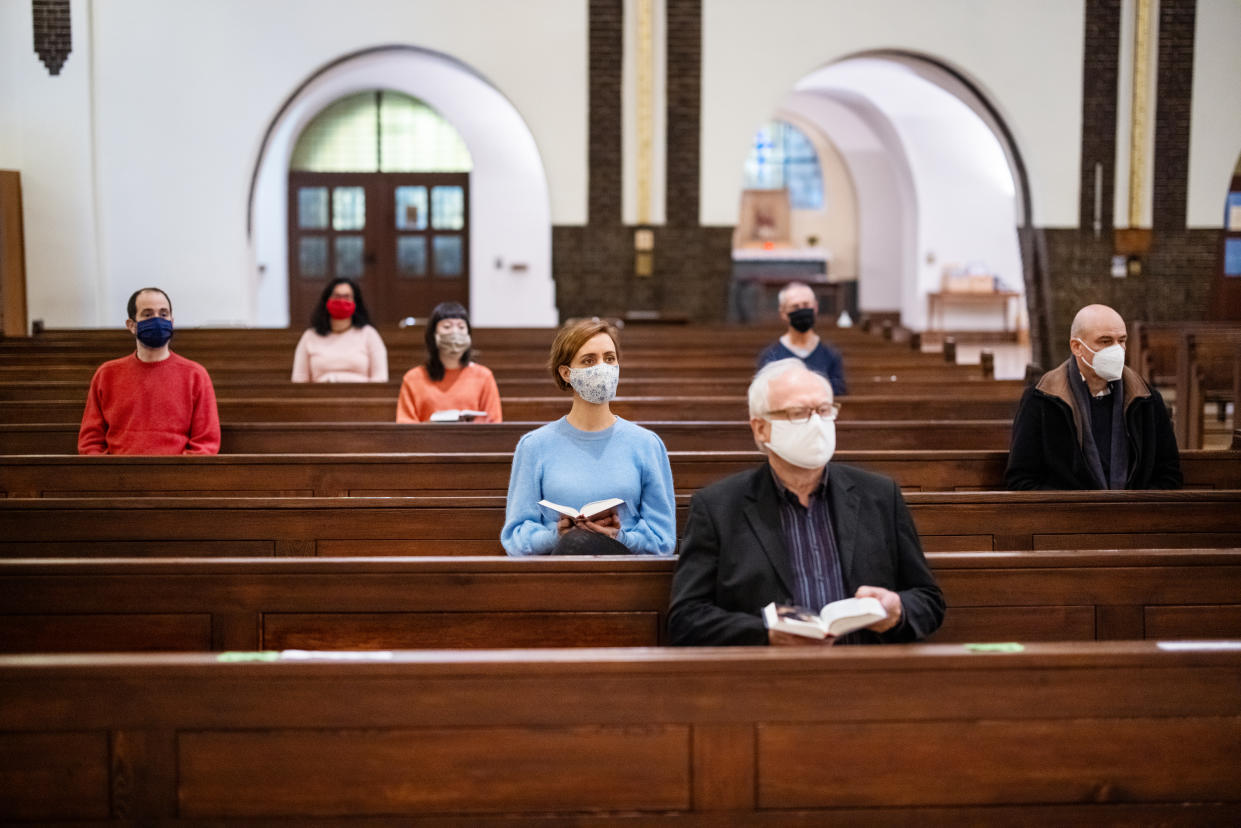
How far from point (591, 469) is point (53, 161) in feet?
32.0

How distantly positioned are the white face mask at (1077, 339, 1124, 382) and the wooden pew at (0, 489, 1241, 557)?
0.49m

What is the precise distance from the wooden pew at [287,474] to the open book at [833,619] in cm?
191

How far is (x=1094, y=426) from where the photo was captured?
4.09 metres

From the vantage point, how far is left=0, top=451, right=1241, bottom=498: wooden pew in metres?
4.19

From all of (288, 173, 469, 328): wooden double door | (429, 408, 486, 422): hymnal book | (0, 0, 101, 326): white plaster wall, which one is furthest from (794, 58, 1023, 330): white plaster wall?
(429, 408, 486, 422): hymnal book

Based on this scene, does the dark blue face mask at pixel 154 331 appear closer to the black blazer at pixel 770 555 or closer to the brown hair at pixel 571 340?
the brown hair at pixel 571 340

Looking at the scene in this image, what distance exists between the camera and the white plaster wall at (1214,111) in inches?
459

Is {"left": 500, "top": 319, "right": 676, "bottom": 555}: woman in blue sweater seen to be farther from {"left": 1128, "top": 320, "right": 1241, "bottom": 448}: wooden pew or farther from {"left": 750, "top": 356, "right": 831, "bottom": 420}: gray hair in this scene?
{"left": 1128, "top": 320, "right": 1241, "bottom": 448}: wooden pew

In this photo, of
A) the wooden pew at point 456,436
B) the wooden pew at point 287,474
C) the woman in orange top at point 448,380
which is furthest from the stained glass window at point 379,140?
the wooden pew at point 287,474

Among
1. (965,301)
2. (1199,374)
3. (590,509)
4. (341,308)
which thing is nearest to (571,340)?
(590,509)

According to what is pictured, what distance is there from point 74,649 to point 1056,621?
93.0 inches

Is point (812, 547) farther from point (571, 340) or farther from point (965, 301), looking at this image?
point (965, 301)

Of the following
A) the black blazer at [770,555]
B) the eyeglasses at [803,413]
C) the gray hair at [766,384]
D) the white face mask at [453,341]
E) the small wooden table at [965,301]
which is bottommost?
the black blazer at [770,555]

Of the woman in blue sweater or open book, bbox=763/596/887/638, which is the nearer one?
open book, bbox=763/596/887/638
